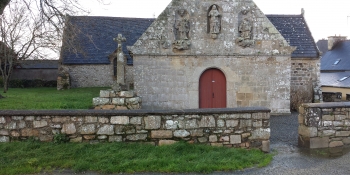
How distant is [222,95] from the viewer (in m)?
12.3

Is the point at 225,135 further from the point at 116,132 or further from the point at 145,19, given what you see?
the point at 145,19

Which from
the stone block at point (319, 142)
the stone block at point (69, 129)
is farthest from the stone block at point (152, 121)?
the stone block at point (319, 142)

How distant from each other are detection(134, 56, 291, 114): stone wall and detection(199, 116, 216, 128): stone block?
6.25 metres

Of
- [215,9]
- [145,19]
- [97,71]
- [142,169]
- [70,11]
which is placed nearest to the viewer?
[142,169]

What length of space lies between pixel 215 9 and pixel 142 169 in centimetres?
856

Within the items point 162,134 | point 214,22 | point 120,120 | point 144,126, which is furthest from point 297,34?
point 120,120

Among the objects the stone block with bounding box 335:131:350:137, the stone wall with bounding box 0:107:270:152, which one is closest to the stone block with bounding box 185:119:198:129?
the stone wall with bounding box 0:107:270:152

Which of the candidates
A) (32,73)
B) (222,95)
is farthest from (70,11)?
(32,73)

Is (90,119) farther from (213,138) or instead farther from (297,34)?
(297,34)

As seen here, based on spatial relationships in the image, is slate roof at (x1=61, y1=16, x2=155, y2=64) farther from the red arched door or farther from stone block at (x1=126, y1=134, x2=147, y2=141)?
stone block at (x1=126, y1=134, x2=147, y2=141)

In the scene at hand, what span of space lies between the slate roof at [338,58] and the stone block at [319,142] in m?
24.0

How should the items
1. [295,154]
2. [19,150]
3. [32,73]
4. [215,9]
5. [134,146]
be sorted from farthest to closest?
1. [32,73]
2. [215,9]
3. [295,154]
4. [134,146]
5. [19,150]

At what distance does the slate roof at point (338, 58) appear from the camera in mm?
28031

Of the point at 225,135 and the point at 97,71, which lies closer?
the point at 225,135
